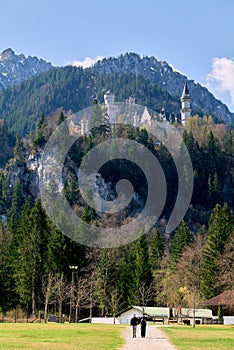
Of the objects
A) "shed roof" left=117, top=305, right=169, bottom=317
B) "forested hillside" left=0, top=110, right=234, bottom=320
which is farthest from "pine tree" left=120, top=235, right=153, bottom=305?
"shed roof" left=117, top=305, right=169, bottom=317

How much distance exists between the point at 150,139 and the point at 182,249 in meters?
62.1

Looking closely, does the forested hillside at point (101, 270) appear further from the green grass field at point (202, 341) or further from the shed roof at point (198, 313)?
the green grass field at point (202, 341)

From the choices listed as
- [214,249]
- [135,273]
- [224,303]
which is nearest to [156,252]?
[135,273]

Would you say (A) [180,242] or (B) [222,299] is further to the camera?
(A) [180,242]

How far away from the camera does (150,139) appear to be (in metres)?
137

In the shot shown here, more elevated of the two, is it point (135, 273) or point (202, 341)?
point (135, 273)

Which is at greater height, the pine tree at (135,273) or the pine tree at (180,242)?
the pine tree at (180,242)

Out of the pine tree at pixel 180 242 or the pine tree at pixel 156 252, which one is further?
the pine tree at pixel 156 252

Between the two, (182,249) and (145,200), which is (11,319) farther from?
(145,200)

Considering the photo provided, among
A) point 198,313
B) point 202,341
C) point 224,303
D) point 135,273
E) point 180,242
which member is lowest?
point 202,341

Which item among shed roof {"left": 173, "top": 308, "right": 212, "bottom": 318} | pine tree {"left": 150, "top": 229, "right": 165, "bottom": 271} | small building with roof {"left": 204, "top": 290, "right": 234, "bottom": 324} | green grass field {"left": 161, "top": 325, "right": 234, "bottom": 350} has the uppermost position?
pine tree {"left": 150, "top": 229, "right": 165, "bottom": 271}

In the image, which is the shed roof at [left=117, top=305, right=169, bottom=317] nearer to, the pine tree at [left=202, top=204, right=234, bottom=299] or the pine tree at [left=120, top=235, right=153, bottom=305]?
the pine tree at [left=120, top=235, right=153, bottom=305]

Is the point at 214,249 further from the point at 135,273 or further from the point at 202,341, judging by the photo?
the point at 202,341

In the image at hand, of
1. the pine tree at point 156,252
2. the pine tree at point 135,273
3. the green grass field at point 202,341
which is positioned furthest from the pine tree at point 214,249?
the green grass field at point 202,341
